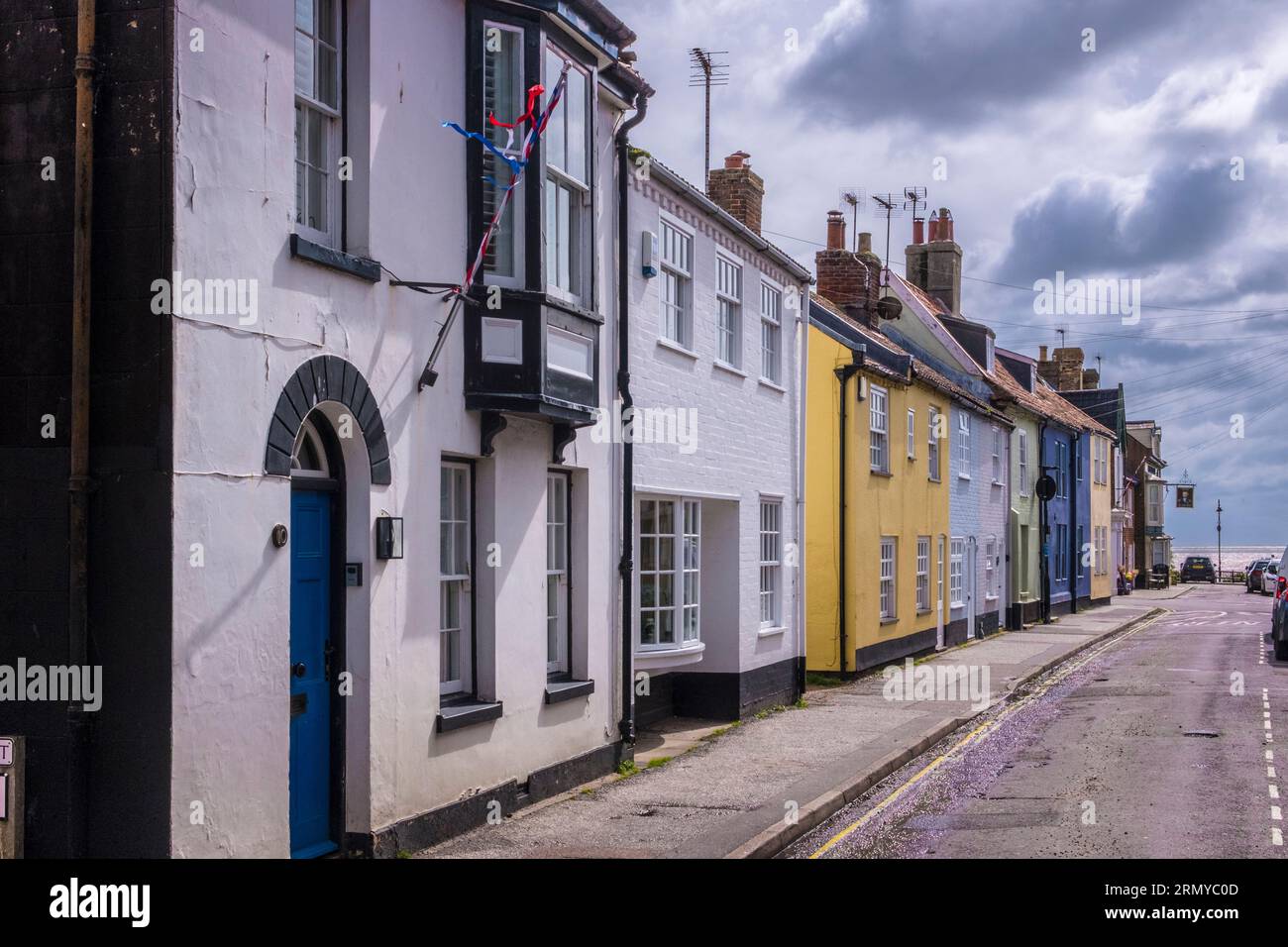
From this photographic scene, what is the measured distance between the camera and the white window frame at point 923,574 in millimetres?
26406

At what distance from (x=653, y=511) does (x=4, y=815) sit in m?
9.00

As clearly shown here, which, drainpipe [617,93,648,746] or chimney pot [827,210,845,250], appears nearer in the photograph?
drainpipe [617,93,648,746]

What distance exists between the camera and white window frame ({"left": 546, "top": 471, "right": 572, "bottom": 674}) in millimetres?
12094

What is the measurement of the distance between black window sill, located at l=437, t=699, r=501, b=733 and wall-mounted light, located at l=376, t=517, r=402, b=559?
4.72 ft

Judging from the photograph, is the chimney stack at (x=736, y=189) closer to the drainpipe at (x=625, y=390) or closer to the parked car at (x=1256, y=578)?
the drainpipe at (x=625, y=390)

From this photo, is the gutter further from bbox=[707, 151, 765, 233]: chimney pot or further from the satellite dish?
the satellite dish

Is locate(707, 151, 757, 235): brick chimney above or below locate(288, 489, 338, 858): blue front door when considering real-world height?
above

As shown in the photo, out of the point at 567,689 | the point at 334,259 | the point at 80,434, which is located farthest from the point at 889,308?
the point at 80,434

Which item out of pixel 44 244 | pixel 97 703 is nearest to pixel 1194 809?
pixel 97 703

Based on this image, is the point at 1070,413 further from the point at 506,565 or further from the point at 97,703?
the point at 97,703

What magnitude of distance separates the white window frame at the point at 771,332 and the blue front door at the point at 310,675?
10.1m

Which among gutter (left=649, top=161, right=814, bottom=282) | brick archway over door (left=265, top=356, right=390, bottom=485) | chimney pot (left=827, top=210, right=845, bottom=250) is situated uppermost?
chimney pot (left=827, top=210, right=845, bottom=250)

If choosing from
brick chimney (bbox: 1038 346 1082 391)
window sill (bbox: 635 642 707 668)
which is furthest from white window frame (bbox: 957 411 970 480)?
brick chimney (bbox: 1038 346 1082 391)
